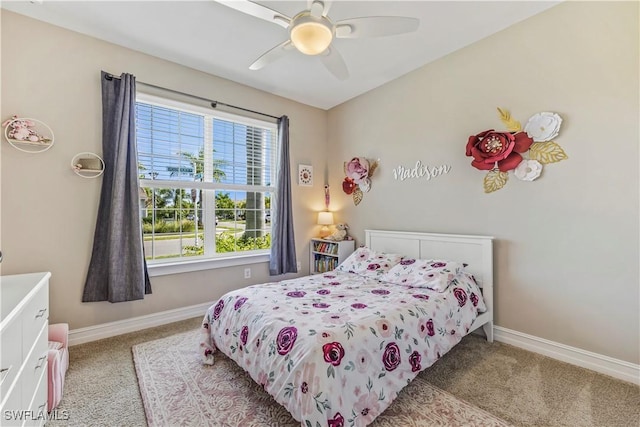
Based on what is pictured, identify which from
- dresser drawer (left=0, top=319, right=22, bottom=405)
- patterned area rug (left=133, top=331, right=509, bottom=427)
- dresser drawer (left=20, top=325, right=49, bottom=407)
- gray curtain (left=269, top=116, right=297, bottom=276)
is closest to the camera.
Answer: dresser drawer (left=0, top=319, right=22, bottom=405)

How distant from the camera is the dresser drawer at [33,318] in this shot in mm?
1272

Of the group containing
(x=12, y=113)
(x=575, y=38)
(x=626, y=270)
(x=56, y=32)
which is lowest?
(x=626, y=270)

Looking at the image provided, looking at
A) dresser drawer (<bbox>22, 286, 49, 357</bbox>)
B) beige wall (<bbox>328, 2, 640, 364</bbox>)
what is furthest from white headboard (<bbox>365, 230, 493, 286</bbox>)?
dresser drawer (<bbox>22, 286, 49, 357</bbox>)

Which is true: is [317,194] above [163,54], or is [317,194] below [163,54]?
below

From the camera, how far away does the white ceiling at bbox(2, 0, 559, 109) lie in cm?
221

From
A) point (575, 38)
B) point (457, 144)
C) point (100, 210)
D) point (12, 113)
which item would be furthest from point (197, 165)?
point (575, 38)

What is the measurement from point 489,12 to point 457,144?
3.59 feet

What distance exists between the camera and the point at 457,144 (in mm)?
2846

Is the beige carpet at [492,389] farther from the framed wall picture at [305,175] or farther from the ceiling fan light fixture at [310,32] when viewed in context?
the framed wall picture at [305,175]

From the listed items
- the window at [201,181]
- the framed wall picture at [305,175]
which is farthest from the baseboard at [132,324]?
the framed wall picture at [305,175]

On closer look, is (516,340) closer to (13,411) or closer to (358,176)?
(358,176)

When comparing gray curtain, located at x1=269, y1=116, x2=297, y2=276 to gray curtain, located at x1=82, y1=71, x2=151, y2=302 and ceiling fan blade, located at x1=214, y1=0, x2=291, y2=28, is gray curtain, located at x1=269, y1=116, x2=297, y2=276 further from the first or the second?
ceiling fan blade, located at x1=214, y1=0, x2=291, y2=28

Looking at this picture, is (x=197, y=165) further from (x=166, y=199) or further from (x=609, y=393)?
(x=609, y=393)

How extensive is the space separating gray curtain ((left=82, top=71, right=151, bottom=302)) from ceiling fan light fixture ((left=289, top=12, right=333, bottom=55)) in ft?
6.07
